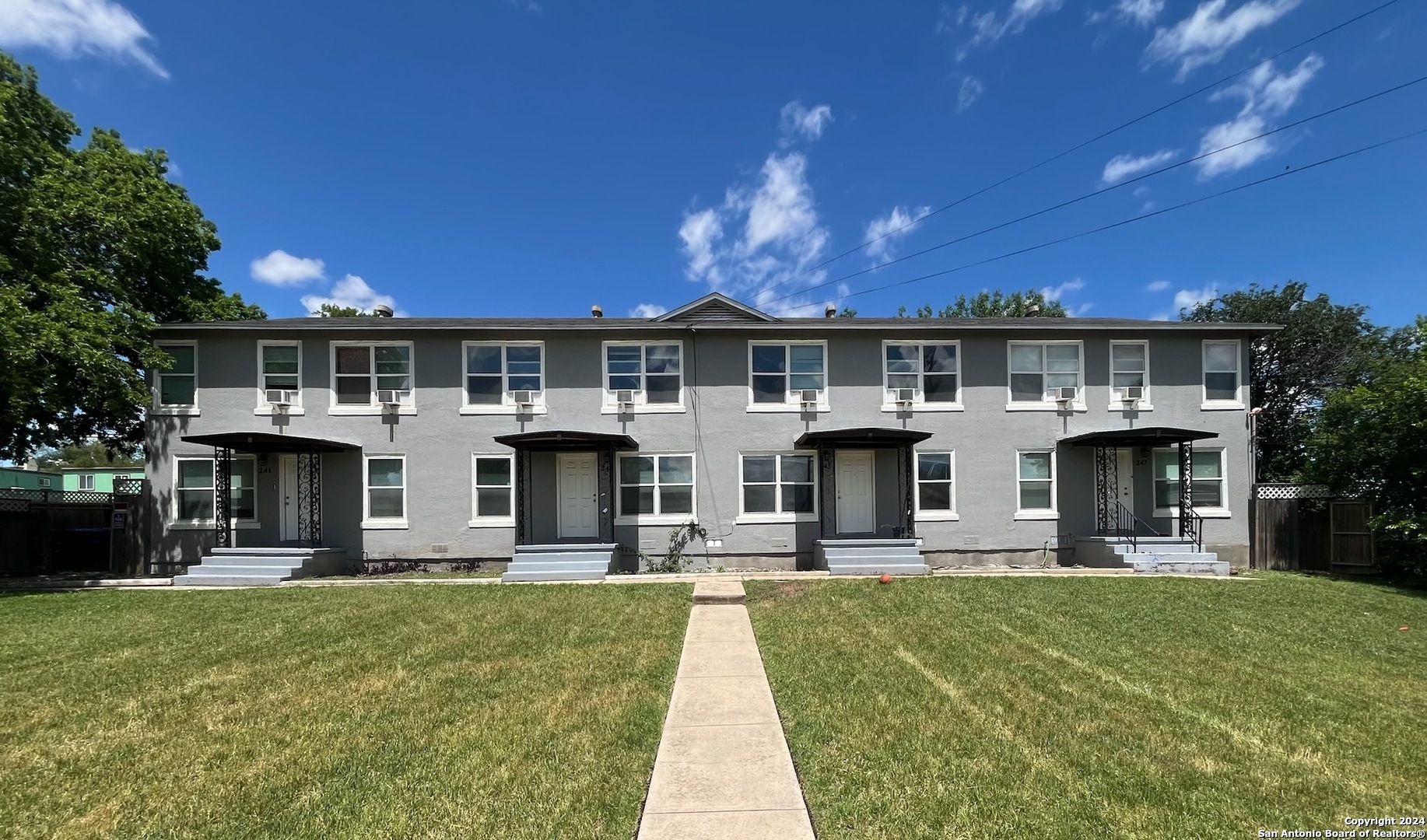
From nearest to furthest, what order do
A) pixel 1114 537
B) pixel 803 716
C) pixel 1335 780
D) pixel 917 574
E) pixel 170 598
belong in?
pixel 1335 780
pixel 803 716
pixel 170 598
pixel 917 574
pixel 1114 537

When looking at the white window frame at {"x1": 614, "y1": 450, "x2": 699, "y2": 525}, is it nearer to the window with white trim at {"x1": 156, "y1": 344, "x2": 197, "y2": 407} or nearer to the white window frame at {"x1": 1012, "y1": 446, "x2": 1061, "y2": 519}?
the white window frame at {"x1": 1012, "y1": 446, "x2": 1061, "y2": 519}

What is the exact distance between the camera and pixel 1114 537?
13695 mm

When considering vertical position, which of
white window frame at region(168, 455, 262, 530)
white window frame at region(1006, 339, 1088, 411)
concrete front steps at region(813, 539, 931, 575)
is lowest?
concrete front steps at region(813, 539, 931, 575)

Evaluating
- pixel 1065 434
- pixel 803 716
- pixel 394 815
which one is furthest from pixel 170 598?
pixel 1065 434

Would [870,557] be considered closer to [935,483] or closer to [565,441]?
[935,483]

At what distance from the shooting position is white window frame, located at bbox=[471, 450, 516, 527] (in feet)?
46.6

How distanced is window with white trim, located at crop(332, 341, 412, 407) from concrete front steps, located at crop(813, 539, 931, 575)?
10.4 meters

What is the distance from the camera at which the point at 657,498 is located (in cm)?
1438

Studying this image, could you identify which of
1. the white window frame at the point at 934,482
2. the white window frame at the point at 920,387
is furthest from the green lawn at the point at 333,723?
the white window frame at the point at 920,387

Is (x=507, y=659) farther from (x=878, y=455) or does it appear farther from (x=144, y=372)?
(x=144, y=372)

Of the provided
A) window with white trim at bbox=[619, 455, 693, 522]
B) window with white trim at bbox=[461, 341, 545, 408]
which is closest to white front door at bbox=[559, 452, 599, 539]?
window with white trim at bbox=[619, 455, 693, 522]

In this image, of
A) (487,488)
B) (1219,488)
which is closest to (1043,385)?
(1219,488)

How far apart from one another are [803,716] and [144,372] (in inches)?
709

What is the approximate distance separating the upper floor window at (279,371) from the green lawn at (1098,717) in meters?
12.5
